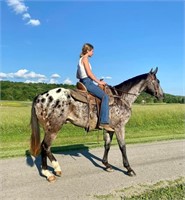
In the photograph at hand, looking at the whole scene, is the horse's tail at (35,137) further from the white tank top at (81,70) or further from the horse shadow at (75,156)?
the white tank top at (81,70)

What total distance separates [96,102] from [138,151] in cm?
385

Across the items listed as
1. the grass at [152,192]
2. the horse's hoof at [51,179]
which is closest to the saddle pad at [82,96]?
the horse's hoof at [51,179]

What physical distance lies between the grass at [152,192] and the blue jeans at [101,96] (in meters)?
1.92

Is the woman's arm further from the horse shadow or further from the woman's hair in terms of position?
the horse shadow

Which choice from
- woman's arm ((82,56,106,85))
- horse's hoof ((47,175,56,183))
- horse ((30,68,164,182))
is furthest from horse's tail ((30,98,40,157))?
woman's arm ((82,56,106,85))

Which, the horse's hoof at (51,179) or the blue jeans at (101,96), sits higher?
the blue jeans at (101,96)

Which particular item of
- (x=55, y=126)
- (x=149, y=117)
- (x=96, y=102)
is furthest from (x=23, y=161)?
(x=149, y=117)

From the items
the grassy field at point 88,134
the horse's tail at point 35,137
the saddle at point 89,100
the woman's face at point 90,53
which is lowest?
the grassy field at point 88,134

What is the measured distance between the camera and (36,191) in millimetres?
5910

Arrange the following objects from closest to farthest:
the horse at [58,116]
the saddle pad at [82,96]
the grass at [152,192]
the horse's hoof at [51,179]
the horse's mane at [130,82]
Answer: the grass at [152,192]
the horse's hoof at [51,179]
the horse at [58,116]
the saddle pad at [82,96]
the horse's mane at [130,82]

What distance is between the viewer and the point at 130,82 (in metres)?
8.48

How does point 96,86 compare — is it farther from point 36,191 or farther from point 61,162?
point 36,191

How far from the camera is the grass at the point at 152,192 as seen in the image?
5.62m

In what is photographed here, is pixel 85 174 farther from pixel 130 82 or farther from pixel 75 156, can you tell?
pixel 130 82
